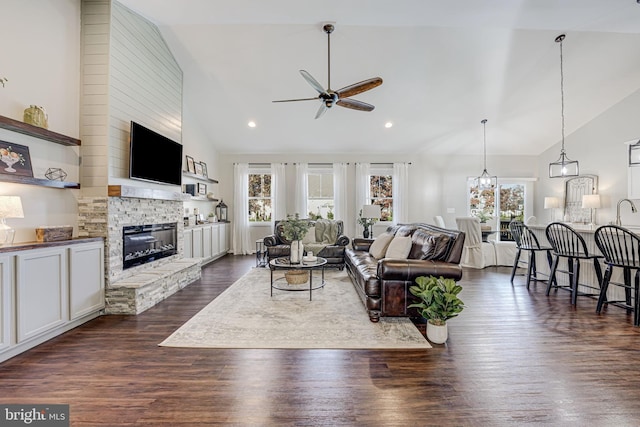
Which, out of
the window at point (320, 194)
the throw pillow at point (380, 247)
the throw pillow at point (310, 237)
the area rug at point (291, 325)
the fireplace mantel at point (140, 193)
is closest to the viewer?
the area rug at point (291, 325)

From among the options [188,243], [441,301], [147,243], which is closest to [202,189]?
[188,243]

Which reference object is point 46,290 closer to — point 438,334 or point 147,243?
point 147,243

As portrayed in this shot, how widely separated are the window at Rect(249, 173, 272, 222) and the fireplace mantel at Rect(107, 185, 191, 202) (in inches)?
126

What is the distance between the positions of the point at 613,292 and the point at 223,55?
665cm

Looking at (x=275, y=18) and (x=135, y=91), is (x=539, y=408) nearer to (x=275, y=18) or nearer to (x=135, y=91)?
(x=275, y=18)

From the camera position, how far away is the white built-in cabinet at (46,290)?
2389 millimetres

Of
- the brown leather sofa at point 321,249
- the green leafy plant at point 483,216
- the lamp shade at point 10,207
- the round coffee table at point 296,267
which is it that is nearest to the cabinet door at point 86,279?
the lamp shade at point 10,207

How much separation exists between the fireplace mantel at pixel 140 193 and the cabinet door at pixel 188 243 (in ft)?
3.01

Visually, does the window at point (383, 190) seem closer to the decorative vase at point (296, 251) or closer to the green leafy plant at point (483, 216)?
the green leafy plant at point (483, 216)

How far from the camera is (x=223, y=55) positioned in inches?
187

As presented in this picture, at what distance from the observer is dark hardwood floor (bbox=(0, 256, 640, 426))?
1.77m

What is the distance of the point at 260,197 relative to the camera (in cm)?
808

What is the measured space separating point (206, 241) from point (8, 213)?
3.97m

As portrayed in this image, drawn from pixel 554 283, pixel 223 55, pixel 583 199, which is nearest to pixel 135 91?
pixel 223 55
